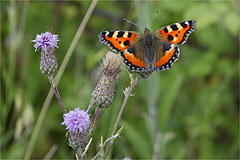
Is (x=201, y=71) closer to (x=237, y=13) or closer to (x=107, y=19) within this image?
(x=237, y=13)

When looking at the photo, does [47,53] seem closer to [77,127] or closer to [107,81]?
[107,81]

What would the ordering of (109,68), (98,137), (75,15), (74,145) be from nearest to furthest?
(74,145) → (109,68) → (98,137) → (75,15)

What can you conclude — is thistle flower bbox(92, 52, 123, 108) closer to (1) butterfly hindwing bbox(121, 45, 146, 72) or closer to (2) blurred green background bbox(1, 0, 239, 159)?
(1) butterfly hindwing bbox(121, 45, 146, 72)

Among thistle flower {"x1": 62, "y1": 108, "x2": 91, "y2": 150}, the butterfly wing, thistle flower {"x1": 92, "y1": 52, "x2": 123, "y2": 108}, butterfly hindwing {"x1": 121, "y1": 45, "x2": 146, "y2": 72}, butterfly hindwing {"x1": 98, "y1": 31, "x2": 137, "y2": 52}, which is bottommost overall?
thistle flower {"x1": 62, "y1": 108, "x2": 91, "y2": 150}

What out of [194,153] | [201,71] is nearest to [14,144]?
[194,153]

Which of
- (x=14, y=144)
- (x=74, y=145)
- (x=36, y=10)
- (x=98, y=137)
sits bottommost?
(x=14, y=144)

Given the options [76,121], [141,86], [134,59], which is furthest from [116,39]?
[141,86]

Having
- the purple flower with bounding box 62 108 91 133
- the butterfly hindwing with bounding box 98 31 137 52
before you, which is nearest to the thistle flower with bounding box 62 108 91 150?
the purple flower with bounding box 62 108 91 133
